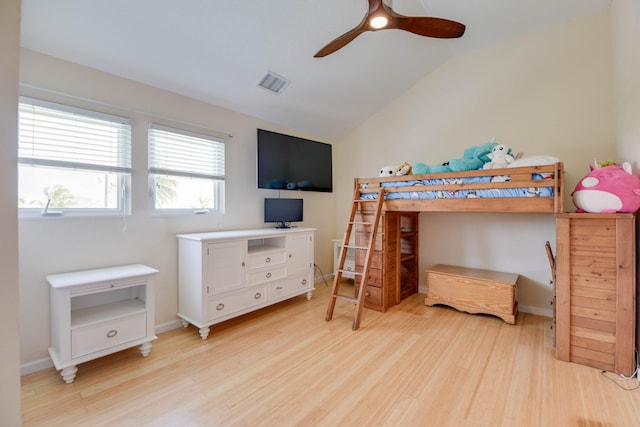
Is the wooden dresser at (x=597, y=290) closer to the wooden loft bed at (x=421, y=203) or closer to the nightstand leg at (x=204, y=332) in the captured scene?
the wooden loft bed at (x=421, y=203)

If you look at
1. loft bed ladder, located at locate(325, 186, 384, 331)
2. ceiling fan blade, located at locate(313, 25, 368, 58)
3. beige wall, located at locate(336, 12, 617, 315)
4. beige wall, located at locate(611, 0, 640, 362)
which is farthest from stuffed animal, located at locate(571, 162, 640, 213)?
ceiling fan blade, located at locate(313, 25, 368, 58)

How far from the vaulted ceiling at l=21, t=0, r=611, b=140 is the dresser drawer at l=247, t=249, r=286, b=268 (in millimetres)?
1685

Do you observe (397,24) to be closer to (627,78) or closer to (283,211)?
(627,78)

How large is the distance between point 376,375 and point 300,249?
171 cm

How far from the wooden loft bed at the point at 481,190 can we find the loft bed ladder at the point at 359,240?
0.16 m

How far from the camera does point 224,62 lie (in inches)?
101

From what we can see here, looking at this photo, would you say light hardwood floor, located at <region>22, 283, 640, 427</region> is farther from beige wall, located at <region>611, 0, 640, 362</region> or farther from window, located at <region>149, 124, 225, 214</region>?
window, located at <region>149, 124, 225, 214</region>

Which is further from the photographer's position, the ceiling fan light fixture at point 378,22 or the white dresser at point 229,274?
the white dresser at point 229,274

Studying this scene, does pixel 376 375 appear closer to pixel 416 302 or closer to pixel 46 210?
pixel 416 302

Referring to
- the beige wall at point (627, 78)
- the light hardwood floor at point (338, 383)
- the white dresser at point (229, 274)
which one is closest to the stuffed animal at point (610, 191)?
the beige wall at point (627, 78)

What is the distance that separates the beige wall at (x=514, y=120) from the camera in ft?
9.00

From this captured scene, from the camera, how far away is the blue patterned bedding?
2260mm

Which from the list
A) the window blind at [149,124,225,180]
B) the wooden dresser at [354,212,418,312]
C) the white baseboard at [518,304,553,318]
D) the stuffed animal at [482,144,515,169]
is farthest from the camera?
the wooden dresser at [354,212,418,312]

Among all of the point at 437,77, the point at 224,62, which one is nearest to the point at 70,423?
the point at 224,62
